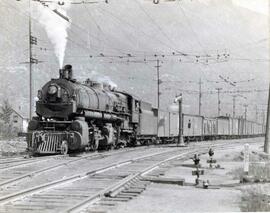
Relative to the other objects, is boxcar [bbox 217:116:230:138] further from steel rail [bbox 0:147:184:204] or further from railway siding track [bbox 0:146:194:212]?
railway siding track [bbox 0:146:194:212]

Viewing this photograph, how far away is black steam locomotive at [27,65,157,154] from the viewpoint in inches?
662

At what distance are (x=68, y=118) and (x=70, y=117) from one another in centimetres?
11

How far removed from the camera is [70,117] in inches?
698

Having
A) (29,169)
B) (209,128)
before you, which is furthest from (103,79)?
(209,128)

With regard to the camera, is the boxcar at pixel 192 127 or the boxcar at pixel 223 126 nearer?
the boxcar at pixel 192 127

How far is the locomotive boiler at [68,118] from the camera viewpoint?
16.8 m

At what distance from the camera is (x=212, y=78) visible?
1419 inches

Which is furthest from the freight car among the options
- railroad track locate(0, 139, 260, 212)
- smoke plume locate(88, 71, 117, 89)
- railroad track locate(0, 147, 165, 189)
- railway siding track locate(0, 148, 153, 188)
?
railroad track locate(0, 139, 260, 212)

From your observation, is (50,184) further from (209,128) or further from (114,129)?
(209,128)

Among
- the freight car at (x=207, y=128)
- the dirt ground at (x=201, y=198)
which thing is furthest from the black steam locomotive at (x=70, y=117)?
the freight car at (x=207, y=128)

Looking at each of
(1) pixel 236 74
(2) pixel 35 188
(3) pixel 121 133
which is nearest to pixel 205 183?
(2) pixel 35 188

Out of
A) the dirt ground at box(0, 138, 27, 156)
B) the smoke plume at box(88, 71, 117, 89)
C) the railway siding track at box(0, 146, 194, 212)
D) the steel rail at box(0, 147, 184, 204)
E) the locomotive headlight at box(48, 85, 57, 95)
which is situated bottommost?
the railway siding track at box(0, 146, 194, 212)

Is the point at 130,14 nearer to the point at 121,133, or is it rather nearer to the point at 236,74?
the point at 121,133

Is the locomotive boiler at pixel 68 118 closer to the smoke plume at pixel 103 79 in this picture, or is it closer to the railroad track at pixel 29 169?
the railroad track at pixel 29 169
